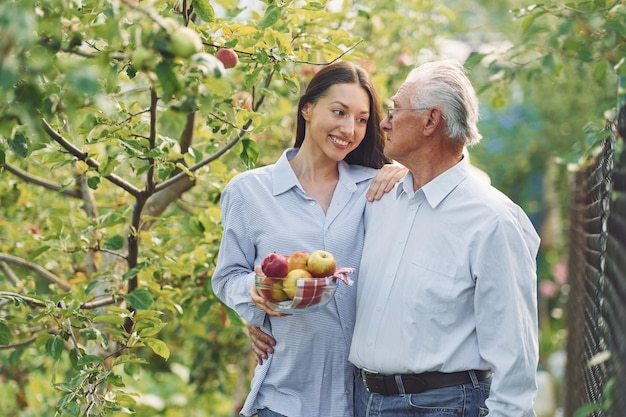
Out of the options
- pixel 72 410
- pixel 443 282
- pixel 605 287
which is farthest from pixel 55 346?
pixel 605 287

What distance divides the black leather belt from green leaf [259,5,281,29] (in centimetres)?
110

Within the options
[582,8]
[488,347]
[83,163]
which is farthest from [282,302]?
[582,8]

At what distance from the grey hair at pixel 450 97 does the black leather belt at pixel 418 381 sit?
0.69m

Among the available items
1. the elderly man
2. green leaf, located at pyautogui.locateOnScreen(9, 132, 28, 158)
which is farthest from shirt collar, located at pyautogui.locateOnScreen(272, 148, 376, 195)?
green leaf, located at pyautogui.locateOnScreen(9, 132, 28, 158)

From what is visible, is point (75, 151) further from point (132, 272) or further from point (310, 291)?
point (310, 291)

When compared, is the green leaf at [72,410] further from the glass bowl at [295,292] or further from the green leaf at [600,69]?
the green leaf at [600,69]

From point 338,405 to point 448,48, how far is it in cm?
413

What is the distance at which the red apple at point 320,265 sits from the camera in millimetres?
2393

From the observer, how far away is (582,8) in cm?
286

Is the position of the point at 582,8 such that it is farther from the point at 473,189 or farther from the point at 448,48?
the point at 448,48

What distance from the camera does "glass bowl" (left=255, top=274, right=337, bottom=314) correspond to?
2346mm

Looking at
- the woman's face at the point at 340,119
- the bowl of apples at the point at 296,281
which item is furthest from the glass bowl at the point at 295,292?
the woman's face at the point at 340,119

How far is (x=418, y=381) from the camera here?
245 cm

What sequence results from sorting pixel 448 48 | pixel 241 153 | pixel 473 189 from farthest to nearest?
pixel 448 48
pixel 241 153
pixel 473 189
